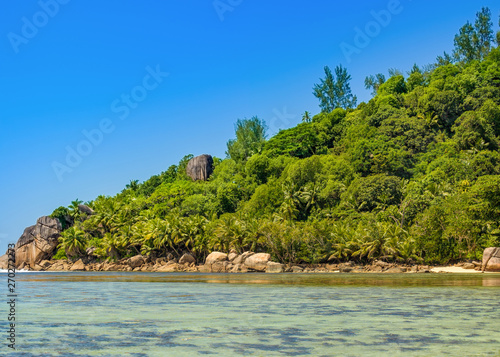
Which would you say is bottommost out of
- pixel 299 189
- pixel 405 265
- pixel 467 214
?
pixel 405 265

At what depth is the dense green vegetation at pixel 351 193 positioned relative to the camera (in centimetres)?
4856

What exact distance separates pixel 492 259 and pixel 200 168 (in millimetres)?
63417

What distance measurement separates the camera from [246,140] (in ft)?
316

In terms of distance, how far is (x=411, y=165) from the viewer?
69.6m

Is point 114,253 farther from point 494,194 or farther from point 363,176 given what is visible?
point 494,194

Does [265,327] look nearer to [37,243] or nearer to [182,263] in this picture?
[182,263]

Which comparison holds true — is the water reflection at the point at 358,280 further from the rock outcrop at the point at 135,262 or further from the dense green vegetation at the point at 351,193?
the rock outcrop at the point at 135,262

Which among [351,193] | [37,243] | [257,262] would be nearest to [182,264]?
[257,262]

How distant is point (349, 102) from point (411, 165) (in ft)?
133

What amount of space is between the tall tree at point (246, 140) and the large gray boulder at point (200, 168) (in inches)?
191

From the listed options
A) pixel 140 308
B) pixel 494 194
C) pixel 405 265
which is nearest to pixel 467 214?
pixel 494 194

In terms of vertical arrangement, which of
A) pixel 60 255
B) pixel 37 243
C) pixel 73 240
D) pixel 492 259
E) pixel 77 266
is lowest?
pixel 77 266

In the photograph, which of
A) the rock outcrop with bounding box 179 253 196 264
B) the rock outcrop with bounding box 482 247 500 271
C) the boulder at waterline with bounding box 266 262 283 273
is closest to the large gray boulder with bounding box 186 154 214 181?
the rock outcrop with bounding box 179 253 196 264

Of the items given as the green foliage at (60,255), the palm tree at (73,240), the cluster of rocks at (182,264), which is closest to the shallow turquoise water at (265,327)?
the cluster of rocks at (182,264)
